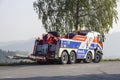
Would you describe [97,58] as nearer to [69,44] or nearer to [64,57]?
[69,44]

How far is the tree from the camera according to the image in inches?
1745

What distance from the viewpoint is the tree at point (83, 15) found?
145 ft

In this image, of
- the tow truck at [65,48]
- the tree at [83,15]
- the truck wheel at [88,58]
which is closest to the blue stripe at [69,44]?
the tow truck at [65,48]

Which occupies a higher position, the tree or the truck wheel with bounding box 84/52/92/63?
the tree

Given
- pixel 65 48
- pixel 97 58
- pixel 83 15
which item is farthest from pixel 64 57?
pixel 83 15

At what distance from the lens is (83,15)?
4444cm

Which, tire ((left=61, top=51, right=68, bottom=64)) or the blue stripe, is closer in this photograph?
the blue stripe

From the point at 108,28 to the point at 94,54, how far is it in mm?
12153

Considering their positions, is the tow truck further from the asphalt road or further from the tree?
the tree

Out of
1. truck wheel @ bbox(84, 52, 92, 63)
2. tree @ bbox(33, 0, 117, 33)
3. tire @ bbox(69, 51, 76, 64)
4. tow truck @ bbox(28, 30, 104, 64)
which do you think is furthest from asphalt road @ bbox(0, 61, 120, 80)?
tree @ bbox(33, 0, 117, 33)

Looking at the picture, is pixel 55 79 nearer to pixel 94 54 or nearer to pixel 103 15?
pixel 94 54

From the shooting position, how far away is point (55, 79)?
56.0ft

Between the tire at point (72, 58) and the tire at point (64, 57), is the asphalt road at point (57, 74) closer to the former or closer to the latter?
the tire at point (64, 57)

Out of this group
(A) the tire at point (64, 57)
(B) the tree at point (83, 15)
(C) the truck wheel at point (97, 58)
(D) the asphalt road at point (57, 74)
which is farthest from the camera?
(B) the tree at point (83, 15)
